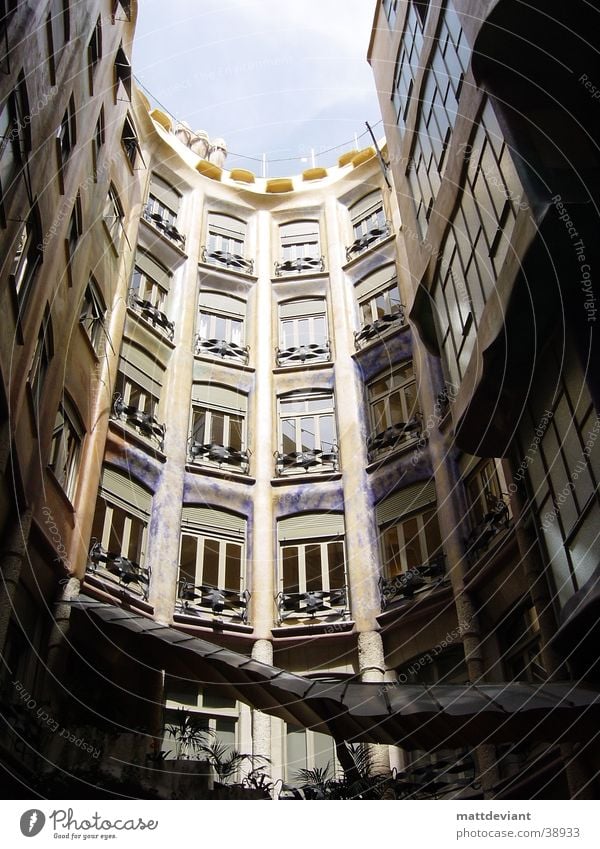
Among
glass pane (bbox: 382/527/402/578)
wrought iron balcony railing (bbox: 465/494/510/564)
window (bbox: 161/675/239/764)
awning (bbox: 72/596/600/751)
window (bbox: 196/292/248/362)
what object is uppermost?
window (bbox: 196/292/248/362)

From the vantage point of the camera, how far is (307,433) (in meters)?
25.0

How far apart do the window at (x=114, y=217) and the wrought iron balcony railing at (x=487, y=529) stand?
13.2m

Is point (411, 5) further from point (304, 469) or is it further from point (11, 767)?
point (11, 767)

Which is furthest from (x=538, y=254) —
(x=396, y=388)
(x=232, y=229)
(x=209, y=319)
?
(x=232, y=229)

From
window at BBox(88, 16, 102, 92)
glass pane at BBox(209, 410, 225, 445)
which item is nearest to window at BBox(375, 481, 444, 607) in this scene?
glass pane at BBox(209, 410, 225, 445)

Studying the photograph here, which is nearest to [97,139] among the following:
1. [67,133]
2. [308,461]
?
[67,133]

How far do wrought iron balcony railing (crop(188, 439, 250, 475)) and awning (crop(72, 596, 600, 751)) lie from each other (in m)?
8.51

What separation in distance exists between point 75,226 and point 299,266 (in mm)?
10491

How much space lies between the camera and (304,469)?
24016mm

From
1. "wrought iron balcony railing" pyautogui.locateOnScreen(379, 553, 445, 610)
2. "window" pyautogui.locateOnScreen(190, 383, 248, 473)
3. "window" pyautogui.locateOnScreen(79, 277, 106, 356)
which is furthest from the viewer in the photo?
"window" pyautogui.locateOnScreen(190, 383, 248, 473)

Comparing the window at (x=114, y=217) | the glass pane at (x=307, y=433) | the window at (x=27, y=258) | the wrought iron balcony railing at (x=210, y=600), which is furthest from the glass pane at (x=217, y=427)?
the window at (x=27, y=258)

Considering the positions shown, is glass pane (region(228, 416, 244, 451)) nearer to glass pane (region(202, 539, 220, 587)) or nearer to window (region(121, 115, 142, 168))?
glass pane (region(202, 539, 220, 587))

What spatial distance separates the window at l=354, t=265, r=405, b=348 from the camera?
1025 inches

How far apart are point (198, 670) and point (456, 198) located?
36.5 ft
